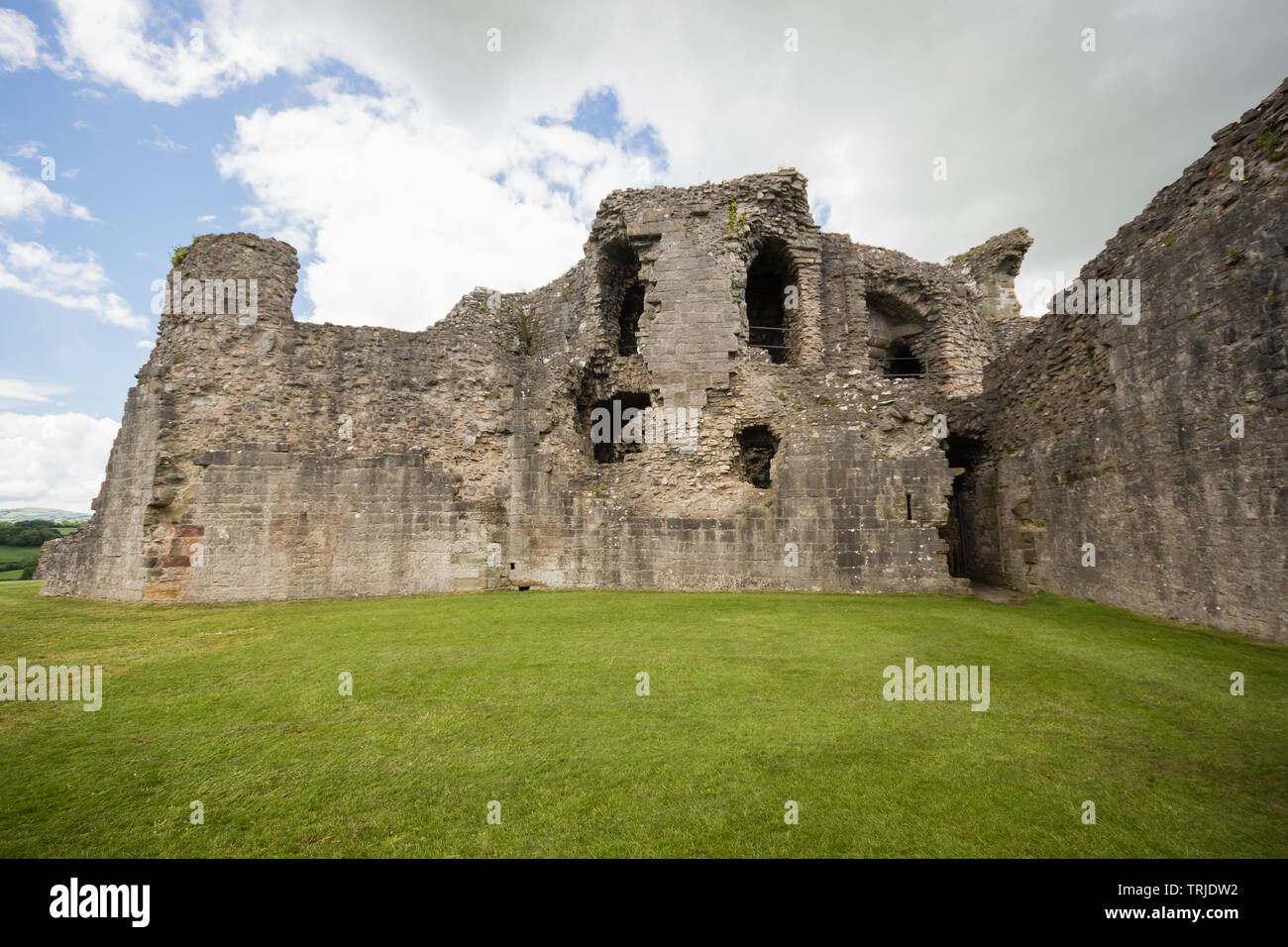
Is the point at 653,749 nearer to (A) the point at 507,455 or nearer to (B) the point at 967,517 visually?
(A) the point at 507,455

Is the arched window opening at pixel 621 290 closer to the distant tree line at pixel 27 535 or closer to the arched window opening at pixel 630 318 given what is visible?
the arched window opening at pixel 630 318

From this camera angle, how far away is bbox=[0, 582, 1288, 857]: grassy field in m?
3.27

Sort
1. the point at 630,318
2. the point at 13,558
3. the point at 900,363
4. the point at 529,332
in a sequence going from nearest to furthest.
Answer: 1. the point at 529,332
2. the point at 630,318
3. the point at 900,363
4. the point at 13,558

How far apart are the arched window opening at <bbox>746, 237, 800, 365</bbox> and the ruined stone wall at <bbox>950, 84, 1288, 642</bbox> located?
7051 mm

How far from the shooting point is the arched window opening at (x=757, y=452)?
1476 centimetres

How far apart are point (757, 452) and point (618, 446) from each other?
3976mm

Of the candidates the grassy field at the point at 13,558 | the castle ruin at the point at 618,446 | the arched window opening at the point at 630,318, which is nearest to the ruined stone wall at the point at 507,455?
the castle ruin at the point at 618,446

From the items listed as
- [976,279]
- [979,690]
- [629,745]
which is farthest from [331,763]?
[976,279]

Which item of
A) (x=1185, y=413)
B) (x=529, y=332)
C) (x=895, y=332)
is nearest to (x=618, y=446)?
(x=529, y=332)

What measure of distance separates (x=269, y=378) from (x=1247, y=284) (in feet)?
62.3

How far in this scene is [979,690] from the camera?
598 cm

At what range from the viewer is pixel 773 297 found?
65.4 ft

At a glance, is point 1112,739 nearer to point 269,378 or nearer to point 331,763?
point 331,763

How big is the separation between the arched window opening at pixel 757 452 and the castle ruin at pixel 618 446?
0.09 meters
